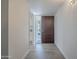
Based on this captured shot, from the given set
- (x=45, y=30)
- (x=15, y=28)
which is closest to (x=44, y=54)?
(x=15, y=28)

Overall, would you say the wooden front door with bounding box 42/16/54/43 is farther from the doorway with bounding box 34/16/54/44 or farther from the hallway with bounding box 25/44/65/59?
the hallway with bounding box 25/44/65/59

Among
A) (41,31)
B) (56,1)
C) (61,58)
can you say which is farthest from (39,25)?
(61,58)

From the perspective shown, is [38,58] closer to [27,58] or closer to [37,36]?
[27,58]

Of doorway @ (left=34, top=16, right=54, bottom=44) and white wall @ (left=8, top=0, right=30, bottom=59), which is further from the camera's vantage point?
doorway @ (left=34, top=16, right=54, bottom=44)

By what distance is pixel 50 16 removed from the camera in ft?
36.0

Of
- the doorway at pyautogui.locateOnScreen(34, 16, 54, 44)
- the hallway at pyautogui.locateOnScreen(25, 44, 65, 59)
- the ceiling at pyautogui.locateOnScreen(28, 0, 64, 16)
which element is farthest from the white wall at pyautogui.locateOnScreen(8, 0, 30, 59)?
the doorway at pyautogui.locateOnScreen(34, 16, 54, 44)

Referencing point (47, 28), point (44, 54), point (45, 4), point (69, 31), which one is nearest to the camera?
point (69, 31)

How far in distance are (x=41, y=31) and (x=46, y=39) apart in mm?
754

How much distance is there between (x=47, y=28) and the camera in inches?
436

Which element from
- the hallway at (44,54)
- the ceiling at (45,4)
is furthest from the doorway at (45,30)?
the hallway at (44,54)

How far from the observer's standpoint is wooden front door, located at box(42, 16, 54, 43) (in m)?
11.0

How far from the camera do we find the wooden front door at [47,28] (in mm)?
10953

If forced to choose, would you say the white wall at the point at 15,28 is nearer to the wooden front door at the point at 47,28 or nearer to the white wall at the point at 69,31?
the white wall at the point at 69,31

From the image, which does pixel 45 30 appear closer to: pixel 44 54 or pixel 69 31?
pixel 44 54
